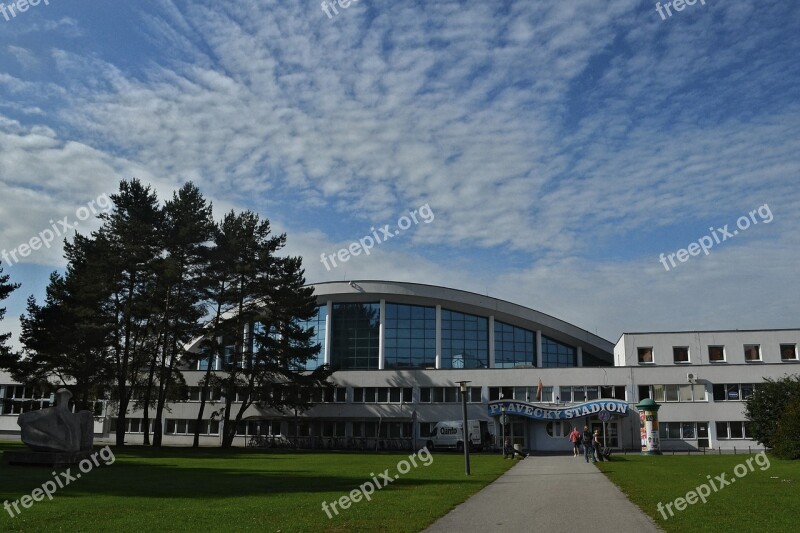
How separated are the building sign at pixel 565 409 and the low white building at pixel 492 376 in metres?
0.07

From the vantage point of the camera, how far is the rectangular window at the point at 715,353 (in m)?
55.5

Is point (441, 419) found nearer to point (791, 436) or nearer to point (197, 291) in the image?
point (197, 291)

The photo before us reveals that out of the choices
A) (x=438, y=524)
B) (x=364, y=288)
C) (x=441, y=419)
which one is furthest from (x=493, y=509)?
(x=364, y=288)

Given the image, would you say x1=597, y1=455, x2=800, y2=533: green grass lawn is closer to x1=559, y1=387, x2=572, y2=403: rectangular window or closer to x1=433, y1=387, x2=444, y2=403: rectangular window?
x1=559, y1=387, x2=572, y2=403: rectangular window

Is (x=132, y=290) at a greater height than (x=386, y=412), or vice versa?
(x=132, y=290)

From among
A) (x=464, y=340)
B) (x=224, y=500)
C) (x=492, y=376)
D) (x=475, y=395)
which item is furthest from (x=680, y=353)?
(x=224, y=500)

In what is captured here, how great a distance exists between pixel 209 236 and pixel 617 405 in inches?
1240

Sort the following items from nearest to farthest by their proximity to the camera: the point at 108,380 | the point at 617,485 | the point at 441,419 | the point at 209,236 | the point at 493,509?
1. the point at 493,509
2. the point at 617,485
3. the point at 108,380
4. the point at 209,236
5. the point at 441,419

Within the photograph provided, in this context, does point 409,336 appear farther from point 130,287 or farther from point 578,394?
point 130,287

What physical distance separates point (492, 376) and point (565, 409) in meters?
6.87

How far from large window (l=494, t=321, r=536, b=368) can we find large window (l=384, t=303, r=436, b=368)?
5.71 meters

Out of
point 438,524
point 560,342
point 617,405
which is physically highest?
point 560,342

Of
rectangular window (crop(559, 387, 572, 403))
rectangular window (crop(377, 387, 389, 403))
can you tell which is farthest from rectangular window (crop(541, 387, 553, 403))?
rectangular window (crop(377, 387, 389, 403))

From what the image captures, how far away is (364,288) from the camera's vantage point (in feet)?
208
